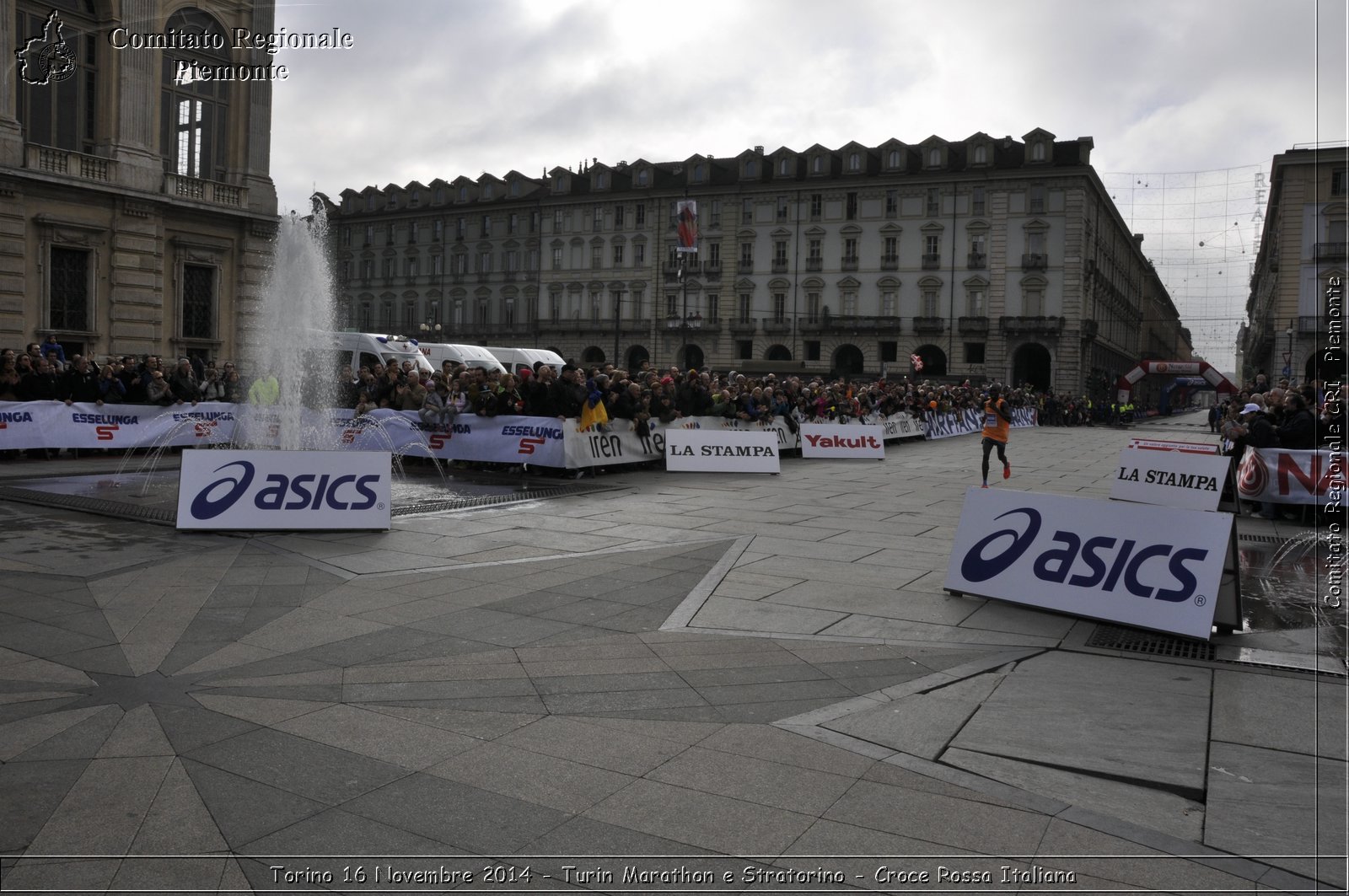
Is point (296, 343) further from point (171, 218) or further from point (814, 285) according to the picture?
point (814, 285)

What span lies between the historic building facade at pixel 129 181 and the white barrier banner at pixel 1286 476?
89.5ft

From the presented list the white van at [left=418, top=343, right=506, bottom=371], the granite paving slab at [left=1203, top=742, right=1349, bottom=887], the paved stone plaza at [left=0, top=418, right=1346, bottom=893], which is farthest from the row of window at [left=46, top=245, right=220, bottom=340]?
the granite paving slab at [left=1203, top=742, right=1349, bottom=887]

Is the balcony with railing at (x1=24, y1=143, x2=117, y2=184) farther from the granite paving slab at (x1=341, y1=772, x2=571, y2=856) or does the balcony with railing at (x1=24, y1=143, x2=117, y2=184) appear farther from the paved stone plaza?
the granite paving slab at (x1=341, y1=772, x2=571, y2=856)

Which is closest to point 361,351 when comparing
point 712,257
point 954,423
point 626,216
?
point 954,423

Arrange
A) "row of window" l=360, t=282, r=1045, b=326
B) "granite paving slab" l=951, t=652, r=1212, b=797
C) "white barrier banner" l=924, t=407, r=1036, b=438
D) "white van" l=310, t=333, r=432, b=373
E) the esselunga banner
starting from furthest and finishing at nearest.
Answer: "row of window" l=360, t=282, r=1045, b=326 < "white barrier banner" l=924, t=407, r=1036, b=438 < "white van" l=310, t=333, r=432, b=373 < the esselunga banner < "granite paving slab" l=951, t=652, r=1212, b=797

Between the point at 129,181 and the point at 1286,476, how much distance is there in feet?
93.3

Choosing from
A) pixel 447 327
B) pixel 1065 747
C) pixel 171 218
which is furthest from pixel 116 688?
pixel 447 327

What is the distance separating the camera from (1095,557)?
785 cm

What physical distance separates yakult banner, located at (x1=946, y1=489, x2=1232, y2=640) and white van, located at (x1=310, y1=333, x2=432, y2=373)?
21039 millimetres

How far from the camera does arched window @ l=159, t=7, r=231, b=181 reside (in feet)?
96.9

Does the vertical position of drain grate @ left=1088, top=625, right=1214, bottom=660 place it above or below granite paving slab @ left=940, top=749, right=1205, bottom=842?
above

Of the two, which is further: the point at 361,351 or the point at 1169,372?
the point at 1169,372

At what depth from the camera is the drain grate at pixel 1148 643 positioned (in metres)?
7.00

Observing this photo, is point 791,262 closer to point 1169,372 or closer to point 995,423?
point 1169,372
